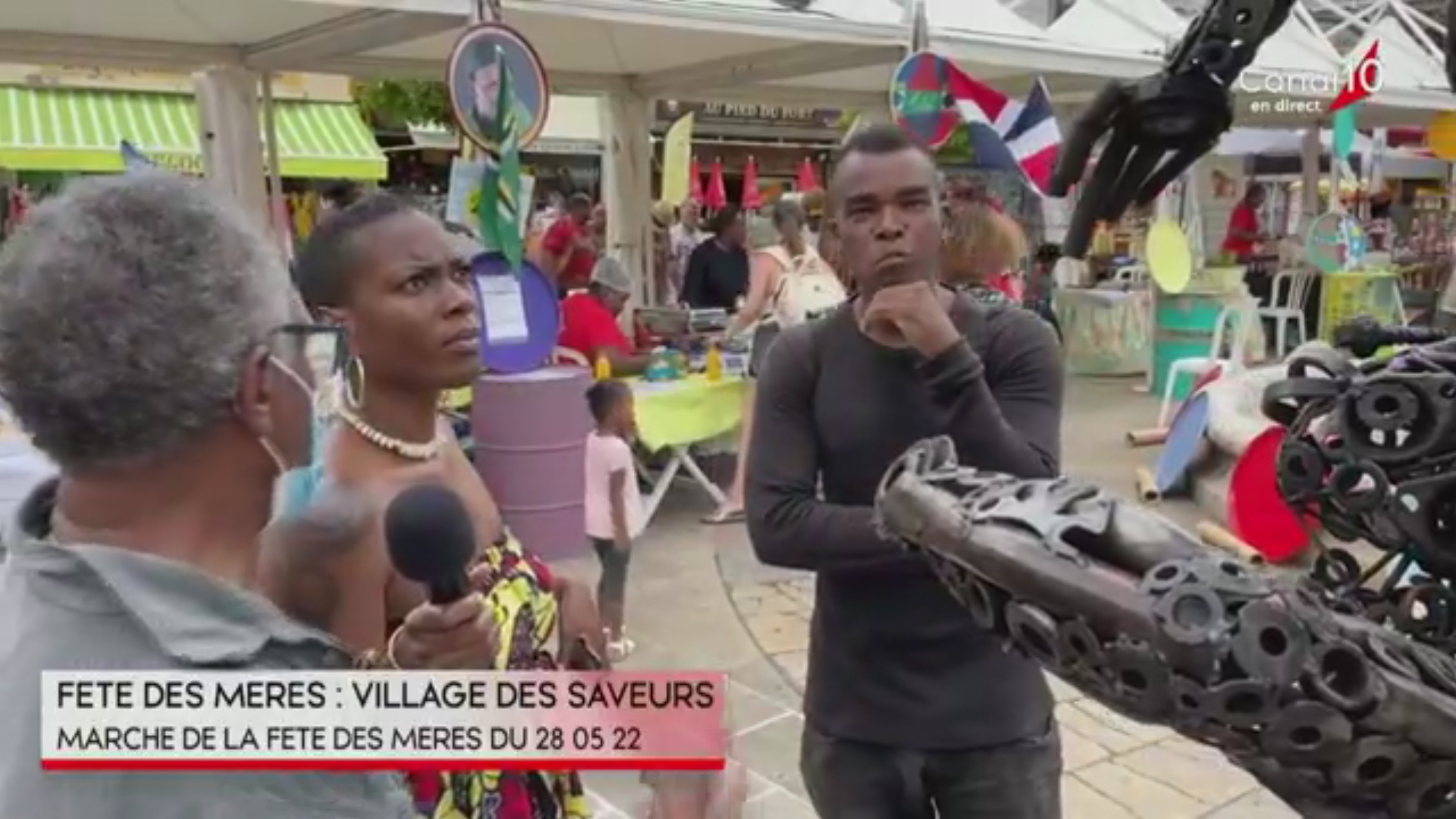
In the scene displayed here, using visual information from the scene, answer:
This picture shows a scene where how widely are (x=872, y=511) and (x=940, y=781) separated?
15.6 inches

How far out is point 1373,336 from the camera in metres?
1.23

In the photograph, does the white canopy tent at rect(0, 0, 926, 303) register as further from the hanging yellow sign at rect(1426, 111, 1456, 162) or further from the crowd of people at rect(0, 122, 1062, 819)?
the hanging yellow sign at rect(1426, 111, 1456, 162)

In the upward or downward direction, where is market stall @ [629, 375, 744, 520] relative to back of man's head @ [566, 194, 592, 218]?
downward

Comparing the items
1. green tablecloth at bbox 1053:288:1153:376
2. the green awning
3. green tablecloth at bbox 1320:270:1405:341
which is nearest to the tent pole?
the green awning

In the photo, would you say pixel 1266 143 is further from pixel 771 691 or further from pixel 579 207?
pixel 771 691

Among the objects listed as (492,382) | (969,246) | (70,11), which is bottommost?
(492,382)

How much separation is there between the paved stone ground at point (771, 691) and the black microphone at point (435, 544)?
1.40m

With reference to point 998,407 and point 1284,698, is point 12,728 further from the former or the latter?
point 998,407

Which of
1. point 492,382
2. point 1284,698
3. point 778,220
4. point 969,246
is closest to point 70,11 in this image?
point 492,382

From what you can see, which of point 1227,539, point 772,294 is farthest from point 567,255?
point 1227,539

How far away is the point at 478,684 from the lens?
1.07m

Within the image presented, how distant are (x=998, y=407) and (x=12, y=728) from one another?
121 cm

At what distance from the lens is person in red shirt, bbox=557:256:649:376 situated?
6.16 metres

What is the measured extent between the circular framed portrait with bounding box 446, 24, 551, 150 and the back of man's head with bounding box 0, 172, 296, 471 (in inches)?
142
